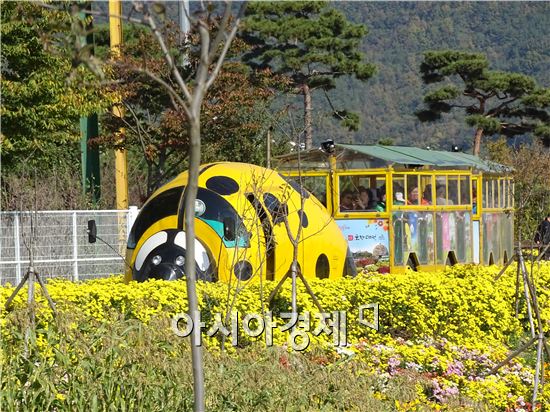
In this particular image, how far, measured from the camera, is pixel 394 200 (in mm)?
17703

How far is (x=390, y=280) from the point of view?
495 inches

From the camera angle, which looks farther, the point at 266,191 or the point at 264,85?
the point at 264,85

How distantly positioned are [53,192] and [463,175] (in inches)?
330

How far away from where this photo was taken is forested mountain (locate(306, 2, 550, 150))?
322ft

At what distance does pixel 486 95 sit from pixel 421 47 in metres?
71.5

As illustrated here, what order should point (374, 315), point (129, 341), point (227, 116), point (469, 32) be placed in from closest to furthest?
point (129, 341) < point (374, 315) < point (227, 116) < point (469, 32)

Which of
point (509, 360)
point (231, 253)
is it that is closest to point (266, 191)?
point (231, 253)

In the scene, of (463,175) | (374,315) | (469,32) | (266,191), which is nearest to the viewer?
(374,315)

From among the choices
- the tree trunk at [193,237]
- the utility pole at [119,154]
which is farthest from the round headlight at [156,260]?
the utility pole at [119,154]

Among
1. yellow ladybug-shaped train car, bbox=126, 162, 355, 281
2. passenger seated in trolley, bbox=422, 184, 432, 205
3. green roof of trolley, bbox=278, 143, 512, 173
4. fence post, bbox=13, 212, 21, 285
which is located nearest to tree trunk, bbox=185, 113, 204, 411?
yellow ladybug-shaped train car, bbox=126, 162, 355, 281

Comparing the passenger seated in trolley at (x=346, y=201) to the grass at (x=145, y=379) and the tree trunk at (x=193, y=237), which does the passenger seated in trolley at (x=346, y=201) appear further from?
the tree trunk at (x=193, y=237)

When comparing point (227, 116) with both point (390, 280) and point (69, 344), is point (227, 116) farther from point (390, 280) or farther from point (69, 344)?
point (69, 344)

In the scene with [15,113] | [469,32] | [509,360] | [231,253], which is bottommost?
[509,360]

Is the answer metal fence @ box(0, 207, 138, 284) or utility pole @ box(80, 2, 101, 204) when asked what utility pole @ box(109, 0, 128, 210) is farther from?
metal fence @ box(0, 207, 138, 284)
